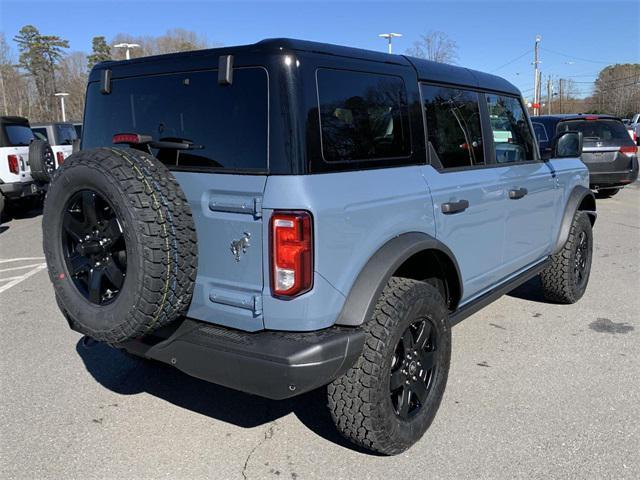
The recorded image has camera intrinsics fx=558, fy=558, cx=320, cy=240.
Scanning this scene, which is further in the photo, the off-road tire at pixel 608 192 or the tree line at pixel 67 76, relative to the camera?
the tree line at pixel 67 76

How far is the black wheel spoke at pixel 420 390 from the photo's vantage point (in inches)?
116

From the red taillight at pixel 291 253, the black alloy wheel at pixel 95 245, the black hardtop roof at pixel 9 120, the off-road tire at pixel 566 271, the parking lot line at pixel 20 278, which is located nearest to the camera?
the red taillight at pixel 291 253

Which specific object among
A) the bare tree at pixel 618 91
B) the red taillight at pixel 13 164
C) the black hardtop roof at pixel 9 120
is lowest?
the red taillight at pixel 13 164

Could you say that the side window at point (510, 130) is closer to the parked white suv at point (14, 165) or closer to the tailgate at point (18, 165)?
the parked white suv at point (14, 165)

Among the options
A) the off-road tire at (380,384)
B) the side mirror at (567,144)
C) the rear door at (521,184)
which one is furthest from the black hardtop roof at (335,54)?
the off-road tire at (380,384)

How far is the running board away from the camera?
345cm

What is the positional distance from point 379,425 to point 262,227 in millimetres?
1107

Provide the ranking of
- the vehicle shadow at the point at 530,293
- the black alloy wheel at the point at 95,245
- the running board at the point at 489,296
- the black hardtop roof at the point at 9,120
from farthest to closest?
the black hardtop roof at the point at 9,120
the vehicle shadow at the point at 530,293
the running board at the point at 489,296
the black alloy wheel at the point at 95,245

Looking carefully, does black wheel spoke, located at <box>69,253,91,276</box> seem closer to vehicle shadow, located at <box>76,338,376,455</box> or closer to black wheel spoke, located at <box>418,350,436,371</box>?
vehicle shadow, located at <box>76,338,376,455</box>

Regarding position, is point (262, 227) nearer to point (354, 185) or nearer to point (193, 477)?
point (354, 185)

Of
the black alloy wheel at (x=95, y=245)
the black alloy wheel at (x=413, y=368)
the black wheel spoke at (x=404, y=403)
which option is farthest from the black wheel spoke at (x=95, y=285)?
the black wheel spoke at (x=404, y=403)

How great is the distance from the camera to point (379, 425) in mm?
2646

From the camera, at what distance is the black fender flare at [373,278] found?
2.51 m

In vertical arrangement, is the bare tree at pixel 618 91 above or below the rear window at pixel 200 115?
above
